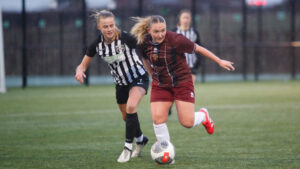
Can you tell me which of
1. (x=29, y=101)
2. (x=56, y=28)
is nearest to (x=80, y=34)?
(x=56, y=28)

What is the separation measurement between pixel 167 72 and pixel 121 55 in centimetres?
64

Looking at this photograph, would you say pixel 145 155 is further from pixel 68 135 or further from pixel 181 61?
pixel 68 135

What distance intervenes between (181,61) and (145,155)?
1242 mm

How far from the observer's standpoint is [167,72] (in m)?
5.84

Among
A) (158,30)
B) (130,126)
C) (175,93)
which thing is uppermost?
(158,30)

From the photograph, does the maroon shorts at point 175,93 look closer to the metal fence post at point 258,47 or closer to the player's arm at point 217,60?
the player's arm at point 217,60

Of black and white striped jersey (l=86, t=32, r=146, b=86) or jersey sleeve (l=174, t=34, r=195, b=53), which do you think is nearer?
jersey sleeve (l=174, t=34, r=195, b=53)

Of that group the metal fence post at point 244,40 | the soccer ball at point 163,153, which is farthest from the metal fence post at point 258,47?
the soccer ball at point 163,153

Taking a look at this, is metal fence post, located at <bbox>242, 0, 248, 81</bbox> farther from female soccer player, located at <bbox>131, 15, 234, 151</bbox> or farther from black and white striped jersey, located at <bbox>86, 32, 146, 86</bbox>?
female soccer player, located at <bbox>131, 15, 234, 151</bbox>

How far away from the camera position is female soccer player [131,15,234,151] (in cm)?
578

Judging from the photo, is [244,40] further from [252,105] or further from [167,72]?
[167,72]

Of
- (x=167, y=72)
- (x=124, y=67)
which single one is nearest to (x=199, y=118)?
(x=167, y=72)

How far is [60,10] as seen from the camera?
21.4 m

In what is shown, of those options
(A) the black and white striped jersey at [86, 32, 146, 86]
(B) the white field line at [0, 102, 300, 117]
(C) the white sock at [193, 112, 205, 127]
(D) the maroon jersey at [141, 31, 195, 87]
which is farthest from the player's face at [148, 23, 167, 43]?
(B) the white field line at [0, 102, 300, 117]
